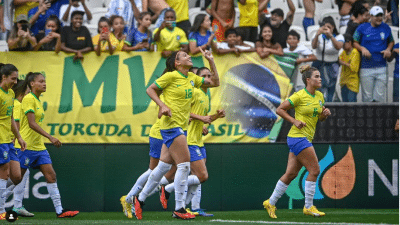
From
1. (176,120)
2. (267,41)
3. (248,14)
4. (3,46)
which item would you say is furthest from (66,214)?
(248,14)

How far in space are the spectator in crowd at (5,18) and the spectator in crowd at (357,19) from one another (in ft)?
20.9

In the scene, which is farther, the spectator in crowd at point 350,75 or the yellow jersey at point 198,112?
the spectator in crowd at point 350,75

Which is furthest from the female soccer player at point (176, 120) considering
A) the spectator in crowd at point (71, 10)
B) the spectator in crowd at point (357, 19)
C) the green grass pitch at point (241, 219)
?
the spectator in crowd at point (357, 19)

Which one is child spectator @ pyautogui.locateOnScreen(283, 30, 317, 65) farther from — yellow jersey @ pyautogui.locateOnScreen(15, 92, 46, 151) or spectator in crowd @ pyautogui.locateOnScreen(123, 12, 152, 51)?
yellow jersey @ pyautogui.locateOnScreen(15, 92, 46, 151)

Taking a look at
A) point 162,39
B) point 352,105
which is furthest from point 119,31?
point 352,105

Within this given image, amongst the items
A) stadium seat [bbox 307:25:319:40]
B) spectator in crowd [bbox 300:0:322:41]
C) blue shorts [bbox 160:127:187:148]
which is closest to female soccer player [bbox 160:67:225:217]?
blue shorts [bbox 160:127:187:148]

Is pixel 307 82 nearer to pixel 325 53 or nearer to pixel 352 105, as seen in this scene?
pixel 352 105

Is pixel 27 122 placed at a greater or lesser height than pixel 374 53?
lesser

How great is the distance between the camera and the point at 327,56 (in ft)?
43.0

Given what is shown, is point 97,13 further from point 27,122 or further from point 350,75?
point 27,122

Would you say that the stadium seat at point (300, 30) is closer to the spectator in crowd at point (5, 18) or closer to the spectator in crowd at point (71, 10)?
the spectator in crowd at point (71, 10)

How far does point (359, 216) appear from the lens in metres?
10.1

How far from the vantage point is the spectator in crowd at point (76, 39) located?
1255cm

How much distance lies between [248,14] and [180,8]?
1.35 meters
